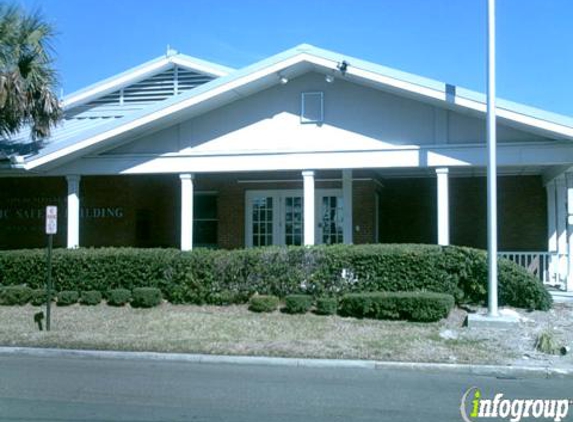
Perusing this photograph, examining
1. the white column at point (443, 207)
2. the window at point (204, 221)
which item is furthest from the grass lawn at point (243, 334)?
the window at point (204, 221)

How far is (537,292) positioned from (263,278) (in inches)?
233

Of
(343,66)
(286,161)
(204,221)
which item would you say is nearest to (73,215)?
(204,221)

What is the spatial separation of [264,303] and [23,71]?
309 inches

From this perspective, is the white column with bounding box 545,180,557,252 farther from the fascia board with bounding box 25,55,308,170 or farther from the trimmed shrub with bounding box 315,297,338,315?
the fascia board with bounding box 25,55,308,170

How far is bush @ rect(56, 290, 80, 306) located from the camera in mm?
15125

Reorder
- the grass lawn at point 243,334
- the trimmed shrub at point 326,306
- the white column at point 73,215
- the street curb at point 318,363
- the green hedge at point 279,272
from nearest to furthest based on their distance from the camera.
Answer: the street curb at point 318,363 → the grass lawn at point 243,334 → the trimmed shrub at point 326,306 → the green hedge at point 279,272 → the white column at point 73,215

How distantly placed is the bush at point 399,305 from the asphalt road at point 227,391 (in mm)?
3393

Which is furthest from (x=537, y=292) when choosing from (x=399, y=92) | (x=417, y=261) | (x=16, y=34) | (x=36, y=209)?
(x=36, y=209)

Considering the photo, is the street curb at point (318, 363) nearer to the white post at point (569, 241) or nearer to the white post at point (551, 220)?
the white post at point (569, 241)

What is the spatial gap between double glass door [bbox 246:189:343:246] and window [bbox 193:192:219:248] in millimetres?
1411

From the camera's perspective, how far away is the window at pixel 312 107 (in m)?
16.6

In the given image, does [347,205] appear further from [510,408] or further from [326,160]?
[510,408]

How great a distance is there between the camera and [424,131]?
15.9 metres

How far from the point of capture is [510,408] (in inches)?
294
